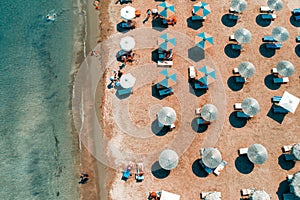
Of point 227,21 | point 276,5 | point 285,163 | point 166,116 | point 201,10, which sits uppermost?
point 276,5

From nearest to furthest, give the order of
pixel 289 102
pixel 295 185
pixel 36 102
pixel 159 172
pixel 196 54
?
1. pixel 295 185
2. pixel 159 172
3. pixel 289 102
4. pixel 36 102
5. pixel 196 54

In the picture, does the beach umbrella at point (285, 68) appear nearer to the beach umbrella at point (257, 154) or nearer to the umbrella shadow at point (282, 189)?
the beach umbrella at point (257, 154)

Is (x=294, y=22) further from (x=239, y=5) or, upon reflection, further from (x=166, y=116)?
(x=166, y=116)

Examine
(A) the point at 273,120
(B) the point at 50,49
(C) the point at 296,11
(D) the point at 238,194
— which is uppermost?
(C) the point at 296,11

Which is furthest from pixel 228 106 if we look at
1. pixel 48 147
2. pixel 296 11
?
pixel 48 147

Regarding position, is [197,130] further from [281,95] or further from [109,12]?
[109,12]

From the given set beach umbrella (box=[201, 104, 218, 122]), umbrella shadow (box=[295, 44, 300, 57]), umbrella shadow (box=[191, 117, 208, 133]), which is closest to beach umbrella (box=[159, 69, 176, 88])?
beach umbrella (box=[201, 104, 218, 122])

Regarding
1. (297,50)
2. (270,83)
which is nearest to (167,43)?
(270,83)

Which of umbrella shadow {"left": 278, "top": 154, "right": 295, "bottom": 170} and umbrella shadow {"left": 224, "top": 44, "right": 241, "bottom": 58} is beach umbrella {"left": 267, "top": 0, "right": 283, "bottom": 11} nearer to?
umbrella shadow {"left": 224, "top": 44, "right": 241, "bottom": 58}
